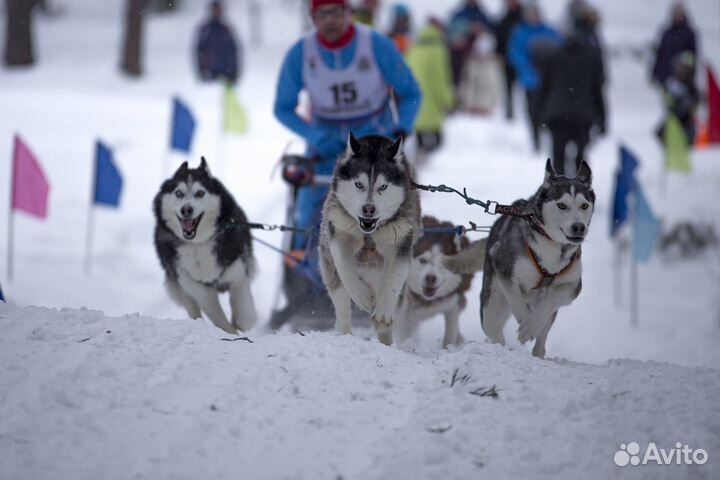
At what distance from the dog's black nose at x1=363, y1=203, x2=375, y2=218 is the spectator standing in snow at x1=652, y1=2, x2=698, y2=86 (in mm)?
9364

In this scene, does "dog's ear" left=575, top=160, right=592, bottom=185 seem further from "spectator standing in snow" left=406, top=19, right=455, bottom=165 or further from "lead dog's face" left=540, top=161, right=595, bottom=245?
"spectator standing in snow" left=406, top=19, right=455, bottom=165

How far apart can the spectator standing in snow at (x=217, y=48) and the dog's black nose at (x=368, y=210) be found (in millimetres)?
10695

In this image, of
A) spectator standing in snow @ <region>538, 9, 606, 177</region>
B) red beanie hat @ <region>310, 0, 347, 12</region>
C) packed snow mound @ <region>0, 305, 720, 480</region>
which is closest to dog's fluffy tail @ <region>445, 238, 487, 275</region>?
packed snow mound @ <region>0, 305, 720, 480</region>

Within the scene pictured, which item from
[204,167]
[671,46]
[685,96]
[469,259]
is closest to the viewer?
[204,167]

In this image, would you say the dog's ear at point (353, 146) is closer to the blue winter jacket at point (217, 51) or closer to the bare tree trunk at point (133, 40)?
the blue winter jacket at point (217, 51)

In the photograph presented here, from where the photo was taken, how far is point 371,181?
3.81 metres

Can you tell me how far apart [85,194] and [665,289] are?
603 cm

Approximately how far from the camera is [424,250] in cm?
505

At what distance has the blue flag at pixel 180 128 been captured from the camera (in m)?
8.38

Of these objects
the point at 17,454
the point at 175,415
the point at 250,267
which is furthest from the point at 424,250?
the point at 17,454

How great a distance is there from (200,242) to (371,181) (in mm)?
1118

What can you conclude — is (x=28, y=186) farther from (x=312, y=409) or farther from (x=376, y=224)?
(x=312, y=409)

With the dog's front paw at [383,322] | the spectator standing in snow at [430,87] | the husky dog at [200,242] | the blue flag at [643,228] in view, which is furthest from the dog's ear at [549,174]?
the spectator standing in snow at [430,87]

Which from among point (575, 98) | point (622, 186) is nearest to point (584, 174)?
point (622, 186)
